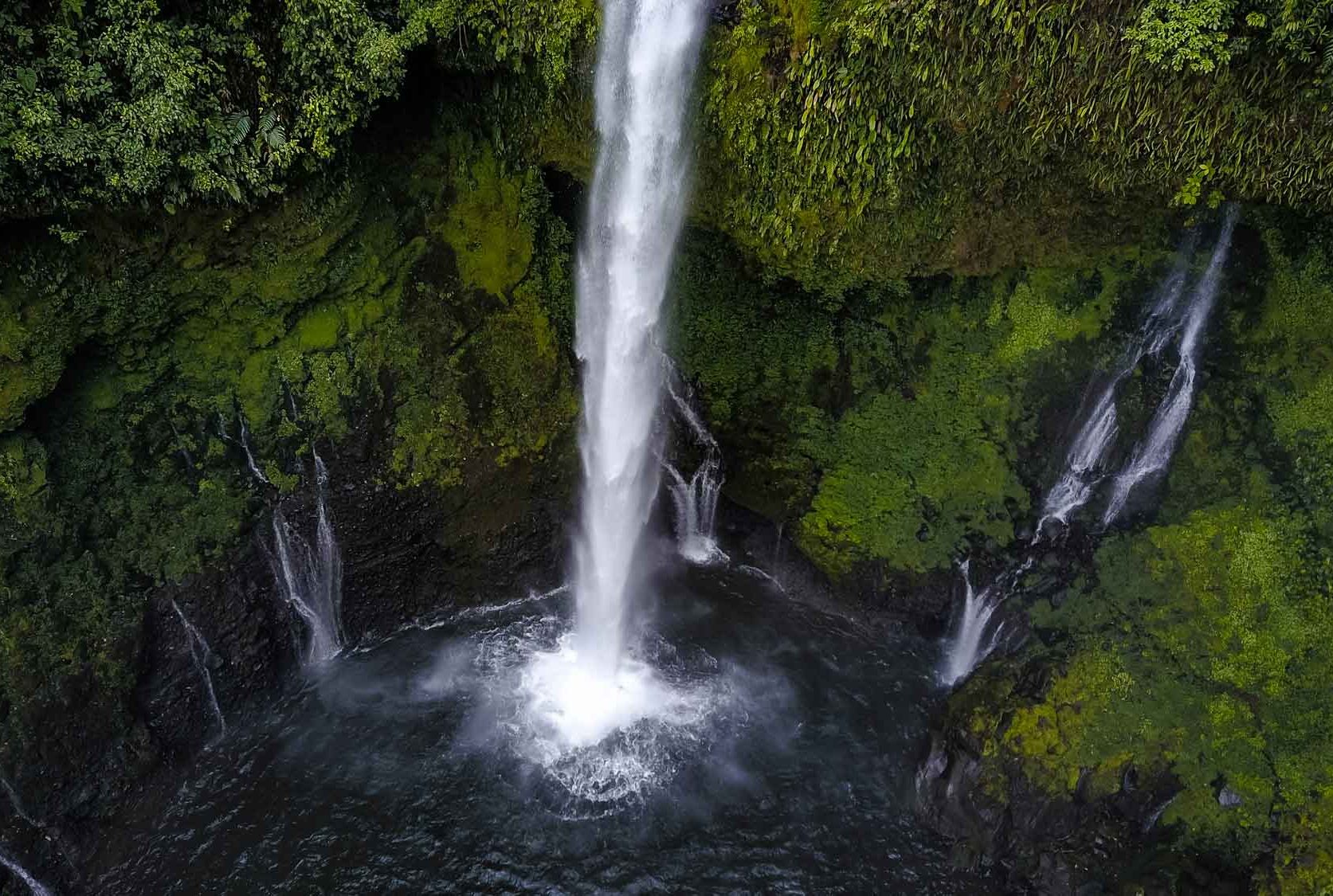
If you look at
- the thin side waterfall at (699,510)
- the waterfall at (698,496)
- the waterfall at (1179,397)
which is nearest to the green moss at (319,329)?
the waterfall at (698,496)

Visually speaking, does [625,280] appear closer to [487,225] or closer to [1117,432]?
[487,225]

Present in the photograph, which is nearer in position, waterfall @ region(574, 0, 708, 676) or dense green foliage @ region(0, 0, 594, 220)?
dense green foliage @ region(0, 0, 594, 220)

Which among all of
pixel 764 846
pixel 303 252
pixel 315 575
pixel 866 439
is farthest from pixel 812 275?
pixel 315 575

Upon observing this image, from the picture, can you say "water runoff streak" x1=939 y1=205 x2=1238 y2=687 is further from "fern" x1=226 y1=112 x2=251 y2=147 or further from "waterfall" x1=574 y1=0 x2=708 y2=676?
"fern" x1=226 y1=112 x2=251 y2=147

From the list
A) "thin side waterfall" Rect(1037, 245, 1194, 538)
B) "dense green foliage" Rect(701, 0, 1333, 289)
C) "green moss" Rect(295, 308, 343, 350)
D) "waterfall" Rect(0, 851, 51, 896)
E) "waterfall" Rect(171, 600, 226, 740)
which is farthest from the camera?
"green moss" Rect(295, 308, 343, 350)

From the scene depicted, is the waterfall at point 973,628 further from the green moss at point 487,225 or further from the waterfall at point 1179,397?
the green moss at point 487,225

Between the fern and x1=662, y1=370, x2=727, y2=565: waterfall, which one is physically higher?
the fern

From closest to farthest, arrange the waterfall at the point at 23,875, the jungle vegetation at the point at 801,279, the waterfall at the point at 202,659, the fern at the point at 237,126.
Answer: the jungle vegetation at the point at 801,279
the waterfall at the point at 23,875
the fern at the point at 237,126
the waterfall at the point at 202,659

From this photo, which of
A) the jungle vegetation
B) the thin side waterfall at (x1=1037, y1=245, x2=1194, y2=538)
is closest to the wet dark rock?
the jungle vegetation
